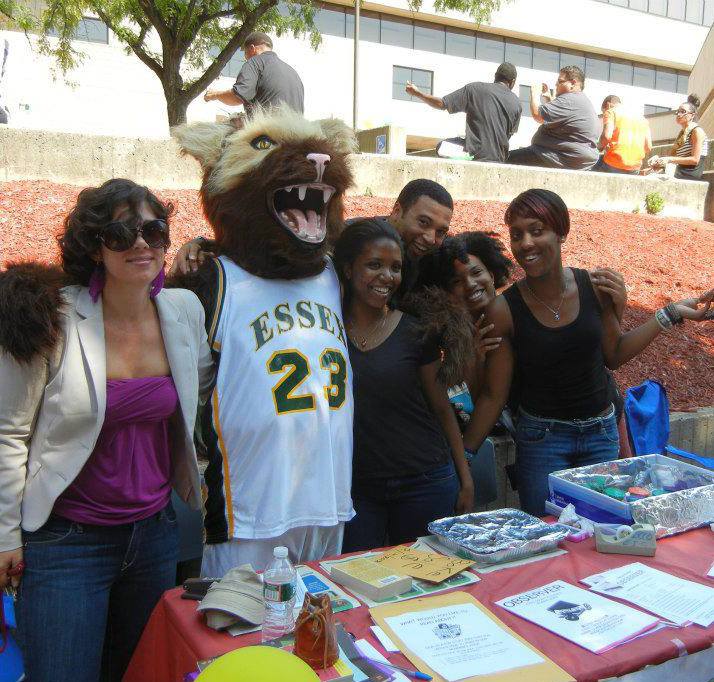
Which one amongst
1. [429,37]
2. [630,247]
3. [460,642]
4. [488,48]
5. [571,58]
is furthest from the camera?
[571,58]

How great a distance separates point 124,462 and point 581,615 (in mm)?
1418

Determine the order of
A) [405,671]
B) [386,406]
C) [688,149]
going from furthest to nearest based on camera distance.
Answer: [688,149], [386,406], [405,671]

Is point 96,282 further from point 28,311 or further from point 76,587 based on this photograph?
point 76,587

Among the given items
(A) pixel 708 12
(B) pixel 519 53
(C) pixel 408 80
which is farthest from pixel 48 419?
(A) pixel 708 12

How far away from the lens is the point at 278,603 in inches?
74.1

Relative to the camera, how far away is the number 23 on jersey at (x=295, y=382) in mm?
2420

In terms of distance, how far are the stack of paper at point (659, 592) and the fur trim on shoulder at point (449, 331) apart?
91 cm

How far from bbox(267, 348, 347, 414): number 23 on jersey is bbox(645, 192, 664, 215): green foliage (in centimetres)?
904

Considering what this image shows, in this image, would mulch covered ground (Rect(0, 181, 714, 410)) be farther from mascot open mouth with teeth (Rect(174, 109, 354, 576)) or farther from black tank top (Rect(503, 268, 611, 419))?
mascot open mouth with teeth (Rect(174, 109, 354, 576))

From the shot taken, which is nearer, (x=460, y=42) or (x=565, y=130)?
(x=565, y=130)

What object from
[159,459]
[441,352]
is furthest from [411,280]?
[159,459]

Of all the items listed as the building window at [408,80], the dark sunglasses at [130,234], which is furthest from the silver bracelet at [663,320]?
the building window at [408,80]

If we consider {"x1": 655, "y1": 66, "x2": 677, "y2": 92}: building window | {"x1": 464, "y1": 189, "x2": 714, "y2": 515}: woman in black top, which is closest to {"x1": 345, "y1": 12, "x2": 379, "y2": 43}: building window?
{"x1": 655, "y1": 66, "x2": 677, "y2": 92}: building window

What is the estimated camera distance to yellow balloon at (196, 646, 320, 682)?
50.6 inches
